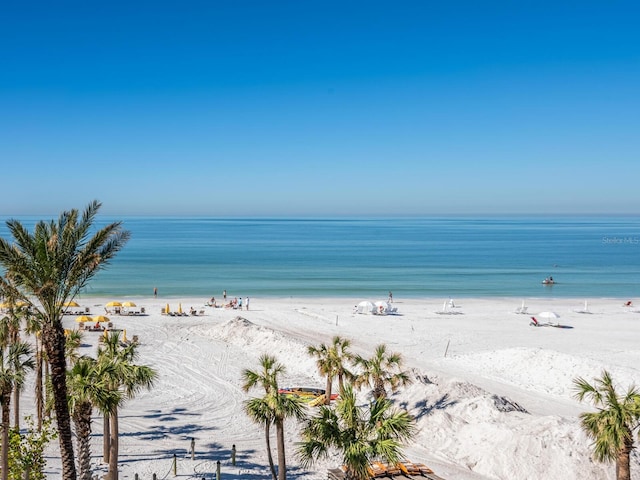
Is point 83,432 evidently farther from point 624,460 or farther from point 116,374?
point 624,460

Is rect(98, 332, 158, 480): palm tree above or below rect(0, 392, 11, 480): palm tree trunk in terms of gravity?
above

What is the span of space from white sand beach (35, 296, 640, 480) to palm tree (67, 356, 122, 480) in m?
3.38

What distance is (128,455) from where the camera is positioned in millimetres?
17859

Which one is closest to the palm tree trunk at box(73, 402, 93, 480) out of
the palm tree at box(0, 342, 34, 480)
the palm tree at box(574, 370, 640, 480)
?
the palm tree at box(0, 342, 34, 480)

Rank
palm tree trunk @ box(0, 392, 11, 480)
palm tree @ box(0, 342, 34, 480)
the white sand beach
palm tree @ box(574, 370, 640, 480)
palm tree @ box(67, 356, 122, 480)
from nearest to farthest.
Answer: palm tree @ box(574, 370, 640, 480) → palm tree @ box(67, 356, 122, 480) → palm tree @ box(0, 342, 34, 480) → palm tree trunk @ box(0, 392, 11, 480) → the white sand beach

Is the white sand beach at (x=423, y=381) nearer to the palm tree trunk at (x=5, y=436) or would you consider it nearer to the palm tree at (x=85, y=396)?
the palm tree trunk at (x=5, y=436)

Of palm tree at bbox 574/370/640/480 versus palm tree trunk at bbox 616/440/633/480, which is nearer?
palm tree at bbox 574/370/640/480

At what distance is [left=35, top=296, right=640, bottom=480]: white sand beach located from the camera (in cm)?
1688

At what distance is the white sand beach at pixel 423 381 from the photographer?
664 inches

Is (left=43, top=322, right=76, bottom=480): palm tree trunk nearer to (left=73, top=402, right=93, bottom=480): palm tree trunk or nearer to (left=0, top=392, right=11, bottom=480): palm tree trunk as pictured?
(left=73, top=402, right=93, bottom=480): palm tree trunk

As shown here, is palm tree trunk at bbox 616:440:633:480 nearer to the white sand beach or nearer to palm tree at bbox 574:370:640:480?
palm tree at bbox 574:370:640:480

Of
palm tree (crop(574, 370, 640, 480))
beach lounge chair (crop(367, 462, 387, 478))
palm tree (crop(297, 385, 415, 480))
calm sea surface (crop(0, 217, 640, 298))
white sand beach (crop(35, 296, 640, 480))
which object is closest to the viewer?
palm tree (crop(297, 385, 415, 480))

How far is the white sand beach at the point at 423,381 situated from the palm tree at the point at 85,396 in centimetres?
338

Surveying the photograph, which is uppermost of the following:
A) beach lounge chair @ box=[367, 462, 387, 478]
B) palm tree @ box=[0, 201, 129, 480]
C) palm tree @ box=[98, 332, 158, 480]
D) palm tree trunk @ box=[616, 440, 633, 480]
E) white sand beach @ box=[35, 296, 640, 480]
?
palm tree @ box=[0, 201, 129, 480]
